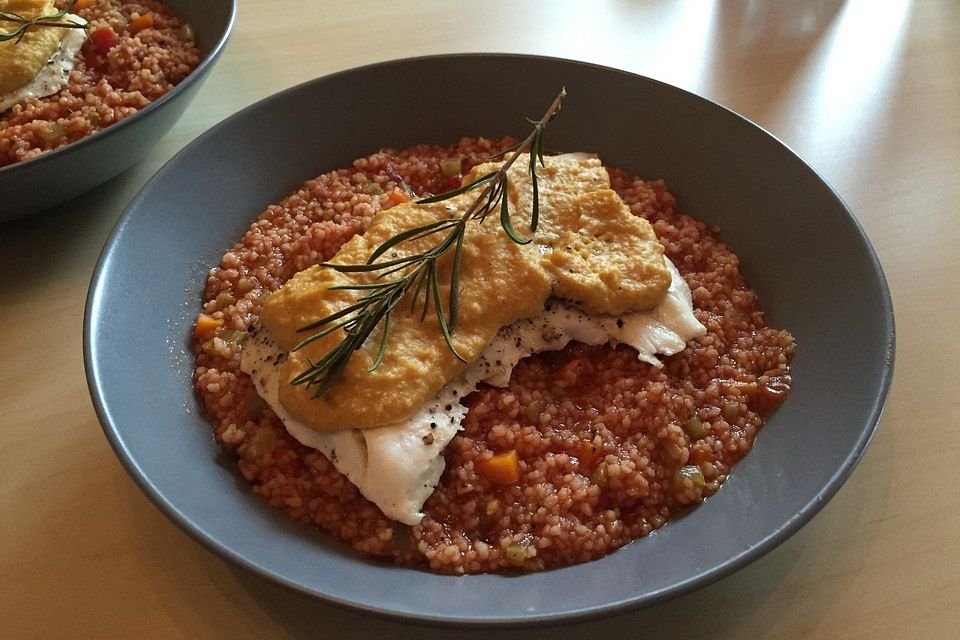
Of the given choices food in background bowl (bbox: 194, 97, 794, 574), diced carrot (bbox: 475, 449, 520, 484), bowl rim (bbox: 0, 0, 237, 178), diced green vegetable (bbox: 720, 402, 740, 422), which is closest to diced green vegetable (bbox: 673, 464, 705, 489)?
food in background bowl (bbox: 194, 97, 794, 574)

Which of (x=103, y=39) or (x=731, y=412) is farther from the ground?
(x=103, y=39)

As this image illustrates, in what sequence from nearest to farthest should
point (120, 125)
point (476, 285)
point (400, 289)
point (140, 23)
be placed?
1. point (400, 289)
2. point (476, 285)
3. point (120, 125)
4. point (140, 23)

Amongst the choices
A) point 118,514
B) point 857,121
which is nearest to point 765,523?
point 118,514

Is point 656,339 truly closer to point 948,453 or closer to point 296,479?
point 948,453

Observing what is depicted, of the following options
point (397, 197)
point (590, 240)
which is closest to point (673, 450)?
point (590, 240)

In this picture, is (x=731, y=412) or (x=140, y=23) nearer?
(x=731, y=412)

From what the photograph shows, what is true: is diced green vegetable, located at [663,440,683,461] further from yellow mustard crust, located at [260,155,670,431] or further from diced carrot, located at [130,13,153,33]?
diced carrot, located at [130,13,153,33]

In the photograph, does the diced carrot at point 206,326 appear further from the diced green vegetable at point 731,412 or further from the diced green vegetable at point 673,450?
the diced green vegetable at point 731,412

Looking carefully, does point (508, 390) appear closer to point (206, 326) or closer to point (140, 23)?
point (206, 326)
